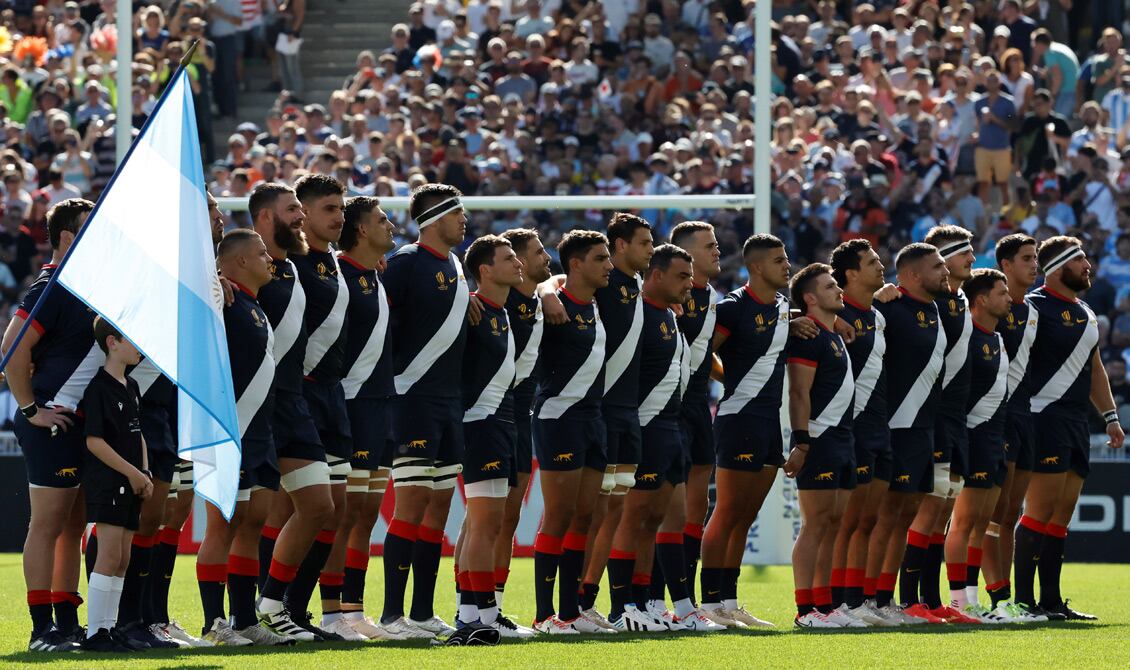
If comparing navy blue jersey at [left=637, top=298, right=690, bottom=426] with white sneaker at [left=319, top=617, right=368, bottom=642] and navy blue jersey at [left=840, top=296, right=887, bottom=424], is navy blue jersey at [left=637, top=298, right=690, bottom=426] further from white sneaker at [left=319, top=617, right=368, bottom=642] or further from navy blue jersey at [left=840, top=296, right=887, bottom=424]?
white sneaker at [left=319, top=617, right=368, bottom=642]

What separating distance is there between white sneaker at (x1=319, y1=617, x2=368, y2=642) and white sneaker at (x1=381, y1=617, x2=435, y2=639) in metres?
0.15

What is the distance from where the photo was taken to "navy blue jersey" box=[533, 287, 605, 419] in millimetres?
11086

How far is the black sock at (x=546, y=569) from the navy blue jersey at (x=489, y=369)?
81cm

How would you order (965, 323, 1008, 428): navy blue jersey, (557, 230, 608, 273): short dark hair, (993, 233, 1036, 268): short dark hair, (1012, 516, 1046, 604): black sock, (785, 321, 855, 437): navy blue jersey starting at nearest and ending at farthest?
(557, 230, 608, 273): short dark hair → (785, 321, 855, 437): navy blue jersey → (965, 323, 1008, 428): navy blue jersey → (1012, 516, 1046, 604): black sock → (993, 233, 1036, 268): short dark hair

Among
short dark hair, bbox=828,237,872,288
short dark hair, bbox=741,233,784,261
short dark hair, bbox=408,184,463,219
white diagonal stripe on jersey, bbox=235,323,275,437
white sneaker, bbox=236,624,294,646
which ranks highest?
short dark hair, bbox=408,184,463,219

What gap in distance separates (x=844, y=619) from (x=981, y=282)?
258cm

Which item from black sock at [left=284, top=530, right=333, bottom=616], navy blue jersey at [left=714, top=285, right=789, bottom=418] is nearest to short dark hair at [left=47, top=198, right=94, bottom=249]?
black sock at [left=284, top=530, right=333, bottom=616]

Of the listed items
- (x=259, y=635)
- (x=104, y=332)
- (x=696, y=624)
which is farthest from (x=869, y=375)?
(x=104, y=332)

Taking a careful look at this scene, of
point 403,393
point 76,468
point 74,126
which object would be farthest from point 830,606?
point 74,126

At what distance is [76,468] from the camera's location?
9648mm

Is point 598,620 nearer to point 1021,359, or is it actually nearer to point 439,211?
point 439,211

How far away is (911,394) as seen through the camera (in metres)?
12.3

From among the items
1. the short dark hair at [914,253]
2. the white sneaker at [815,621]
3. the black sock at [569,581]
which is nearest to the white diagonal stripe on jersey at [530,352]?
the black sock at [569,581]

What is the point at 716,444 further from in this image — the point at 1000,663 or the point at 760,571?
the point at 760,571
